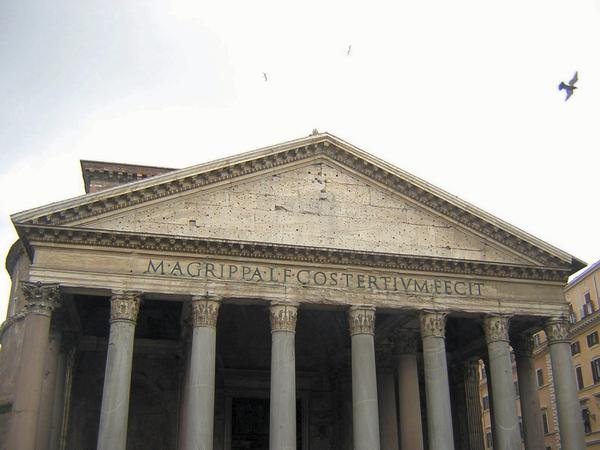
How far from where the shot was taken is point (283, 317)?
51.0ft

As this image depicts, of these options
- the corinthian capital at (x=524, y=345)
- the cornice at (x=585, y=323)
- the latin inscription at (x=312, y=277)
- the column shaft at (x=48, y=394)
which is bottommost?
the column shaft at (x=48, y=394)

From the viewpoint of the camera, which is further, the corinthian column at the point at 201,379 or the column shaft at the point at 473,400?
the column shaft at the point at 473,400

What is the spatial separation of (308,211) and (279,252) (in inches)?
55.6

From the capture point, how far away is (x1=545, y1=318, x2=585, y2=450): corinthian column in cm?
1625

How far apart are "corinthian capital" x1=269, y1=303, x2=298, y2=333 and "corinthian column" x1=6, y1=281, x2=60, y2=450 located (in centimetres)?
467

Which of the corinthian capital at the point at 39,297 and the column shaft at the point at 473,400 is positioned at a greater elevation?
the corinthian capital at the point at 39,297

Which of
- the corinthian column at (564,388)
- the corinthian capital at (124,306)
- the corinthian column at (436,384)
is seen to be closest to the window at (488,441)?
the corinthian column at (564,388)

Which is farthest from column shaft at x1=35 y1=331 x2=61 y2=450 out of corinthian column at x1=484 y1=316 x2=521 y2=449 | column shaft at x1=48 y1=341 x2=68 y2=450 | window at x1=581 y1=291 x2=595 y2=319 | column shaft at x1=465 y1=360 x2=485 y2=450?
window at x1=581 y1=291 x2=595 y2=319

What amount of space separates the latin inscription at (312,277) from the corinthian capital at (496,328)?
2.27 ft

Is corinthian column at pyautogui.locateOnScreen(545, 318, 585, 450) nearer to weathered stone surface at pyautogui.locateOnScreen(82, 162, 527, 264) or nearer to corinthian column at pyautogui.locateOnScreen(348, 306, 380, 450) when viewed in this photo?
weathered stone surface at pyautogui.locateOnScreen(82, 162, 527, 264)

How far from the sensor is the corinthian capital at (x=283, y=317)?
15.5 metres

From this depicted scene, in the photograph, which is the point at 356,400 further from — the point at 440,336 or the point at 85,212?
the point at 85,212

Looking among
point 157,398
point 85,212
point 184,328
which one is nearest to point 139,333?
point 157,398

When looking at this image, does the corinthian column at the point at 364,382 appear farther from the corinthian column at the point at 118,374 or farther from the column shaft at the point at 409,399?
the corinthian column at the point at 118,374
